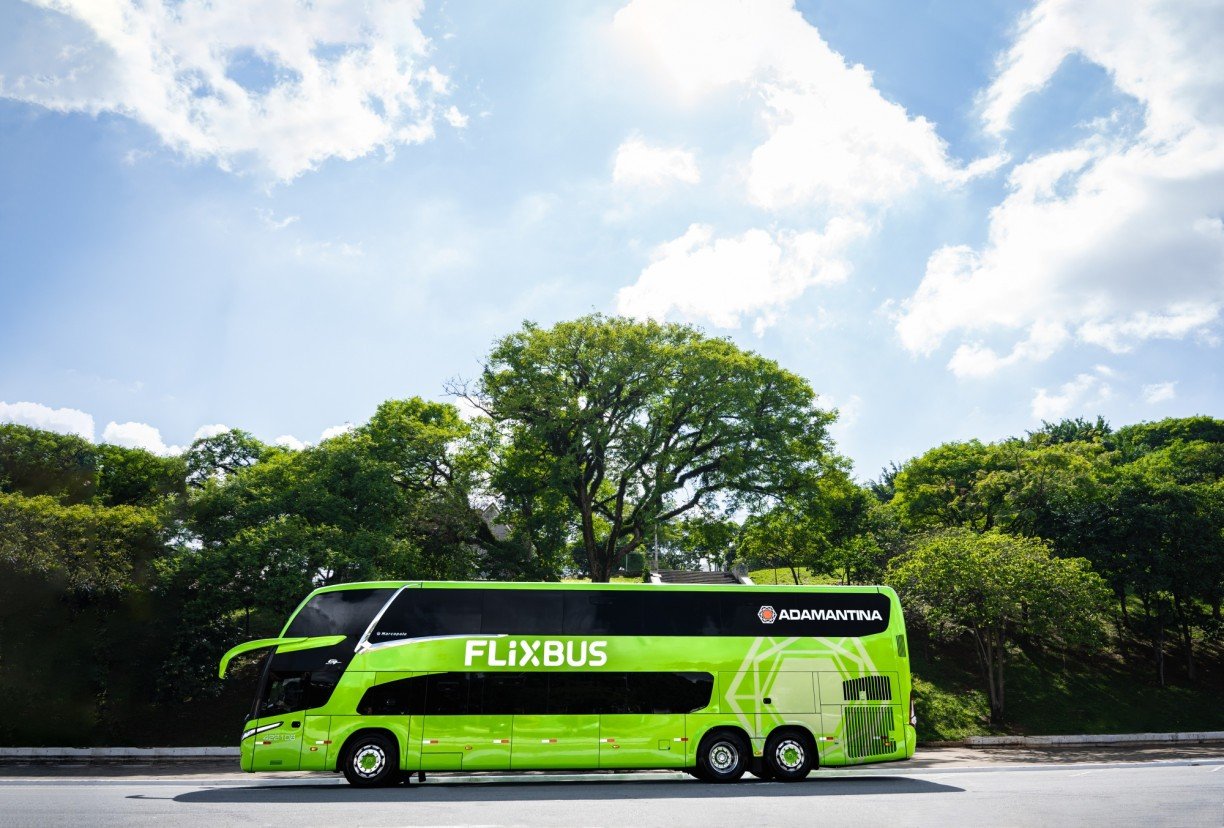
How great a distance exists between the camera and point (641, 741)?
48.6 feet

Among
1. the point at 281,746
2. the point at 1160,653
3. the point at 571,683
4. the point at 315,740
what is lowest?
the point at 281,746

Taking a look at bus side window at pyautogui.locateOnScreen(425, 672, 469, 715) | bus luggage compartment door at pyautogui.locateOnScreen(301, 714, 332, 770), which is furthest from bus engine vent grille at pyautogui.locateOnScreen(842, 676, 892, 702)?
bus luggage compartment door at pyautogui.locateOnScreen(301, 714, 332, 770)

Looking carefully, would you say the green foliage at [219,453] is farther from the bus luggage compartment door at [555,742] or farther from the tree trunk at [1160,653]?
the tree trunk at [1160,653]

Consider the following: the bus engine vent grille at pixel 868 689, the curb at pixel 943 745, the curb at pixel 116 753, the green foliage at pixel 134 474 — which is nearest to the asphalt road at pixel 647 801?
the bus engine vent grille at pixel 868 689

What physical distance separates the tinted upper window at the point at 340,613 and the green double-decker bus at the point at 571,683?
0.03 meters

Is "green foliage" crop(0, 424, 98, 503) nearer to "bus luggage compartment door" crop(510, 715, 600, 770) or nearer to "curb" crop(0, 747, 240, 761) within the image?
"curb" crop(0, 747, 240, 761)

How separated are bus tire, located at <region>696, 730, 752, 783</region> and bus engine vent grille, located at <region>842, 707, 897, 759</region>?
205 centimetres

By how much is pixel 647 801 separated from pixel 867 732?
5596 millimetres

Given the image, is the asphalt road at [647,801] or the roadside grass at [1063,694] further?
the roadside grass at [1063,694]

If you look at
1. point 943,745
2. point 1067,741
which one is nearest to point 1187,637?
point 1067,741

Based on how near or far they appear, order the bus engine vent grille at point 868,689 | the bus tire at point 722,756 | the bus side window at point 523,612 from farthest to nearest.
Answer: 1. the bus engine vent grille at point 868,689
2. the bus tire at point 722,756
3. the bus side window at point 523,612

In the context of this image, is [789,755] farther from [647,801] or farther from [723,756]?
[647,801]

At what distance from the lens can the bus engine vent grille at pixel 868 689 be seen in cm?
1566

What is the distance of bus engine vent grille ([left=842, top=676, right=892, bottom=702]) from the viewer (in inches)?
616
